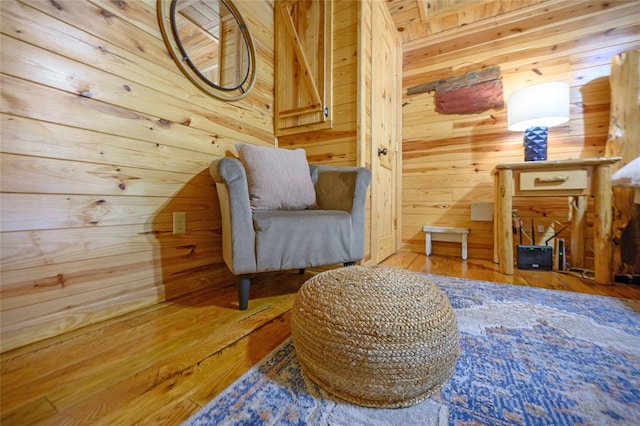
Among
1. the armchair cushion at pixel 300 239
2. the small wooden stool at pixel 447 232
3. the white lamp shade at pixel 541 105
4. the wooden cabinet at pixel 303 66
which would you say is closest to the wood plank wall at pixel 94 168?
the armchair cushion at pixel 300 239

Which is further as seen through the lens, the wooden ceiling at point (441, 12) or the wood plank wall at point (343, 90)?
the wooden ceiling at point (441, 12)

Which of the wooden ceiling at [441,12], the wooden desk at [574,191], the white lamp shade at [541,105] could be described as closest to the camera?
the wooden desk at [574,191]

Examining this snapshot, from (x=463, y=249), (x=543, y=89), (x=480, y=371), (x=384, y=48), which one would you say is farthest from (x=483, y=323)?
(x=384, y=48)

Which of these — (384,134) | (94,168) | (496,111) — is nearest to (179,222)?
(94,168)

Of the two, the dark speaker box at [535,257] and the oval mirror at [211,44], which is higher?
the oval mirror at [211,44]

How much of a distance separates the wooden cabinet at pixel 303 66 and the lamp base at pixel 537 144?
148 centimetres

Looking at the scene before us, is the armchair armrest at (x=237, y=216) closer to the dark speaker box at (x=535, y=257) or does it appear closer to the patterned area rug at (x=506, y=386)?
the patterned area rug at (x=506, y=386)

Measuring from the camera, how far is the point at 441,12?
2305mm

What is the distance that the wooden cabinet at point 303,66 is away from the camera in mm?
1891

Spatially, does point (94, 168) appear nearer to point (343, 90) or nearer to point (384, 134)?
point (343, 90)

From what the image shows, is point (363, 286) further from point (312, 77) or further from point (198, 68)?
point (312, 77)

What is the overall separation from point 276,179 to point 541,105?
1.93 meters

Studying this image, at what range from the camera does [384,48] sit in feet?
7.39

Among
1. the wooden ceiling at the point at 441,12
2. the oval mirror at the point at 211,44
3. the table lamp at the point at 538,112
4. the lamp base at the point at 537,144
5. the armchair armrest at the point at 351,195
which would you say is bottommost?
the armchair armrest at the point at 351,195
